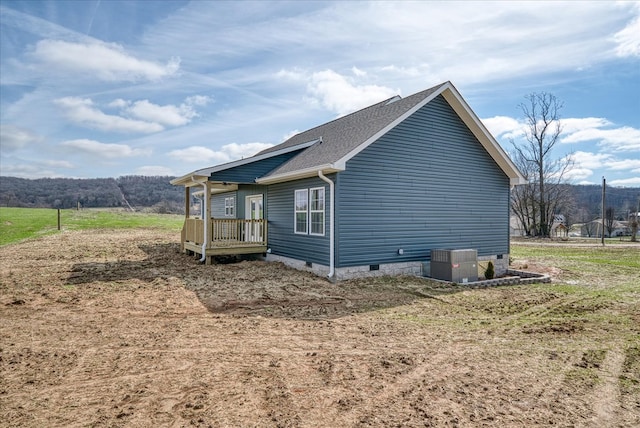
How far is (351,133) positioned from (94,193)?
69292mm

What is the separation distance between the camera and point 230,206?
1848 centimetres

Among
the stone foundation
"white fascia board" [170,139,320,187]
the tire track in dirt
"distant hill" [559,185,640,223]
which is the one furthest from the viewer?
"distant hill" [559,185,640,223]

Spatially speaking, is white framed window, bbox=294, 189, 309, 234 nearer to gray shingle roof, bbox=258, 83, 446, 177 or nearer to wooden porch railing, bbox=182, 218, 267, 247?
gray shingle roof, bbox=258, 83, 446, 177

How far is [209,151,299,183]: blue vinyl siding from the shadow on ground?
3.03 meters

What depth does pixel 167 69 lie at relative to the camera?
13914 millimetres

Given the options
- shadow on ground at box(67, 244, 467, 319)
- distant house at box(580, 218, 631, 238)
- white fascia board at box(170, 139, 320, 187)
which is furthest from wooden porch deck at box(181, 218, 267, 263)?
distant house at box(580, 218, 631, 238)

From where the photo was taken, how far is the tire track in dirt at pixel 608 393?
11.1ft

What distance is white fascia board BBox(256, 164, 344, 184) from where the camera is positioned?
10065 millimetres

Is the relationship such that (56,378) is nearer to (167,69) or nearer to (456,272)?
(456,272)

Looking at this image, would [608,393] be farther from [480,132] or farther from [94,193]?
[94,193]

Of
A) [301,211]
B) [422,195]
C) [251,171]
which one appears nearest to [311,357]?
[301,211]

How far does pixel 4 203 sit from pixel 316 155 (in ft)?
236

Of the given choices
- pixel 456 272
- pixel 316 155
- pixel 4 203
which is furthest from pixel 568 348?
pixel 4 203

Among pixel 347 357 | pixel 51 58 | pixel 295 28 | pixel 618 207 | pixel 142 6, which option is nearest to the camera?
pixel 347 357
